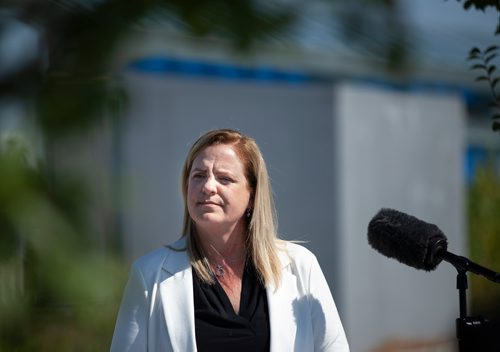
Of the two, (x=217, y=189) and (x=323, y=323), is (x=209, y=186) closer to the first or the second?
(x=217, y=189)

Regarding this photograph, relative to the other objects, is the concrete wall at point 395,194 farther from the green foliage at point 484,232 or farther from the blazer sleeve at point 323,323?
the blazer sleeve at point 323,323

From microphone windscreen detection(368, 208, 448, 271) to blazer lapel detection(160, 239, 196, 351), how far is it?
23.3 inches

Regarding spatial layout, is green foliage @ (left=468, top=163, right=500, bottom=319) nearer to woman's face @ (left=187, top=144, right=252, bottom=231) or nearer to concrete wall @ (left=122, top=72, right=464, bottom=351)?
concrete wall @ (left=122, top=72, right=464, bottom=351)

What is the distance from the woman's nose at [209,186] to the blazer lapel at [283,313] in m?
0.35

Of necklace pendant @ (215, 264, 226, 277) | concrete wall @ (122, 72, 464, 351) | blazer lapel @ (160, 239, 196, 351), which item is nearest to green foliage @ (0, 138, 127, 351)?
Answer: blazer lapel @ (160, 239, 196, 351)

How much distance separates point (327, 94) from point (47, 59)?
695 centimetres

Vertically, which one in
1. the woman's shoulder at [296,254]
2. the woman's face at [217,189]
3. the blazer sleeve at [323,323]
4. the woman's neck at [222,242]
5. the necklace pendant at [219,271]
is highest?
the woman's face at [217,189]

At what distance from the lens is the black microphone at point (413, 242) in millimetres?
2711

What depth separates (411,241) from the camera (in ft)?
8.91

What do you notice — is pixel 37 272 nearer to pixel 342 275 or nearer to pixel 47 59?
pixel 47 59

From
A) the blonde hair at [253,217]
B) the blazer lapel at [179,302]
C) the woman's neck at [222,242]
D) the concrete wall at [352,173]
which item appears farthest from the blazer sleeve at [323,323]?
the concrete wall at [352,173]

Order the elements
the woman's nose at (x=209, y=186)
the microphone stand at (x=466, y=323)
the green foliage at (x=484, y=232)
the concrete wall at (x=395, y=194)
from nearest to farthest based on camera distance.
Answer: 1. the microphone stand at (x=466, y=323)
2. the woman's nose at (x=209, y=186)
3. the concrete wall at (x=395, y=194)
4. the green foliage at (x=484, y=232)

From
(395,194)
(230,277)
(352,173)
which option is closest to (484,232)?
(395,194)

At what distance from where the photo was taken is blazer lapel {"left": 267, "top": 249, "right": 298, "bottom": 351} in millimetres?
2840
